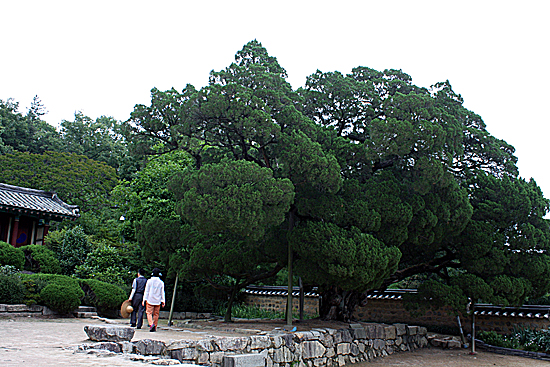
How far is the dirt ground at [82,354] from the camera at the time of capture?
190 inches

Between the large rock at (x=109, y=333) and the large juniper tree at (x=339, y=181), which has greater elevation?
the large juniper tree at (x=339, y=181)

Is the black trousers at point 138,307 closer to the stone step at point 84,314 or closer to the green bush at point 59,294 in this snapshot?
the green bush at point 59,294

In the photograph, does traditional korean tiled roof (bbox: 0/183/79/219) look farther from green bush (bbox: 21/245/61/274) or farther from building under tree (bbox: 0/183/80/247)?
green bush (bbox: 21/245/61/274)

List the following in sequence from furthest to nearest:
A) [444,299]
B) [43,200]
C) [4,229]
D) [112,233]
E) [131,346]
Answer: [112,233], [43,200], [4,229], [444,299], [131,346]

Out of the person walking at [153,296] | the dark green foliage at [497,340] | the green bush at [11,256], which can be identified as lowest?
the dark green foliage at [497,340]

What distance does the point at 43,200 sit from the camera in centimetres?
1725

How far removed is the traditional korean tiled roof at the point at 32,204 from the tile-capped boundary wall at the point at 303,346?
429 inches

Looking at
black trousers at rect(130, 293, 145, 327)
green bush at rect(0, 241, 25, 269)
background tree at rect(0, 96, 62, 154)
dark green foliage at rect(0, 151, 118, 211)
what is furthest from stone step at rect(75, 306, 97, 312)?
background tree at rect(0, 96, 62, 154)

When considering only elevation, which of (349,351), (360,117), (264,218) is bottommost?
(349,351)

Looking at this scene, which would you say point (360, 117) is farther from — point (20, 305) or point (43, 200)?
point (43, 200)

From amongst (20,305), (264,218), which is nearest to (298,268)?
(264,218)

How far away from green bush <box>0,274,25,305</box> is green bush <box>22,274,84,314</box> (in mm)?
440

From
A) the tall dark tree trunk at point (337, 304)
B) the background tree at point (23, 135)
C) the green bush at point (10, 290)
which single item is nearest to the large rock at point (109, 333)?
the green bush at point (10, 290)

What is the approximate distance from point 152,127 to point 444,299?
28.4 ft
